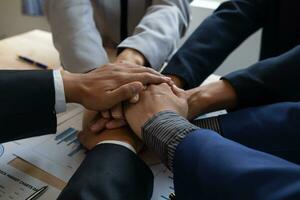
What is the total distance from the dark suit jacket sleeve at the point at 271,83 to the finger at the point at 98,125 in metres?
0.36

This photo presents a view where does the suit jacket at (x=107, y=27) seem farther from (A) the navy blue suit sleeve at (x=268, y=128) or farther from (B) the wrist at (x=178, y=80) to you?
(A) the navy blue suit sleeve at (x=268, y=128)

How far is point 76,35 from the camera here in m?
1.11

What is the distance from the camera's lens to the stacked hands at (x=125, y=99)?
0.83 meters

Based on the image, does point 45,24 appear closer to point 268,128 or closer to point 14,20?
point 14,20

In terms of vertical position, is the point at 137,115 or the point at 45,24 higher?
the point at 137,115

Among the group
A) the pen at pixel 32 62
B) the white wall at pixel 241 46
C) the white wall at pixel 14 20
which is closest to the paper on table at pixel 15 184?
the pen at pixel 32 62

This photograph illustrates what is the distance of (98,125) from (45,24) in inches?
80.7

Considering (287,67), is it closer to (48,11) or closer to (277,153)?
(277,153)

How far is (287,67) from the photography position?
3.11 feet

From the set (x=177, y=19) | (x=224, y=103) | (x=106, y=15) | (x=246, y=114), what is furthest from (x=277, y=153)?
(x=106, y=15)

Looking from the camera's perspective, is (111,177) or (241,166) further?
(111,177)

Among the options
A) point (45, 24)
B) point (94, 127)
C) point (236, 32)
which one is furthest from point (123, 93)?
point (45, 24)

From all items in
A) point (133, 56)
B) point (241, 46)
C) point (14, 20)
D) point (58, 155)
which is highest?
point (133, 56)

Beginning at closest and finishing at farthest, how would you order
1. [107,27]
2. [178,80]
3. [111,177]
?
[111,177] < [178,80] < [107,27]
